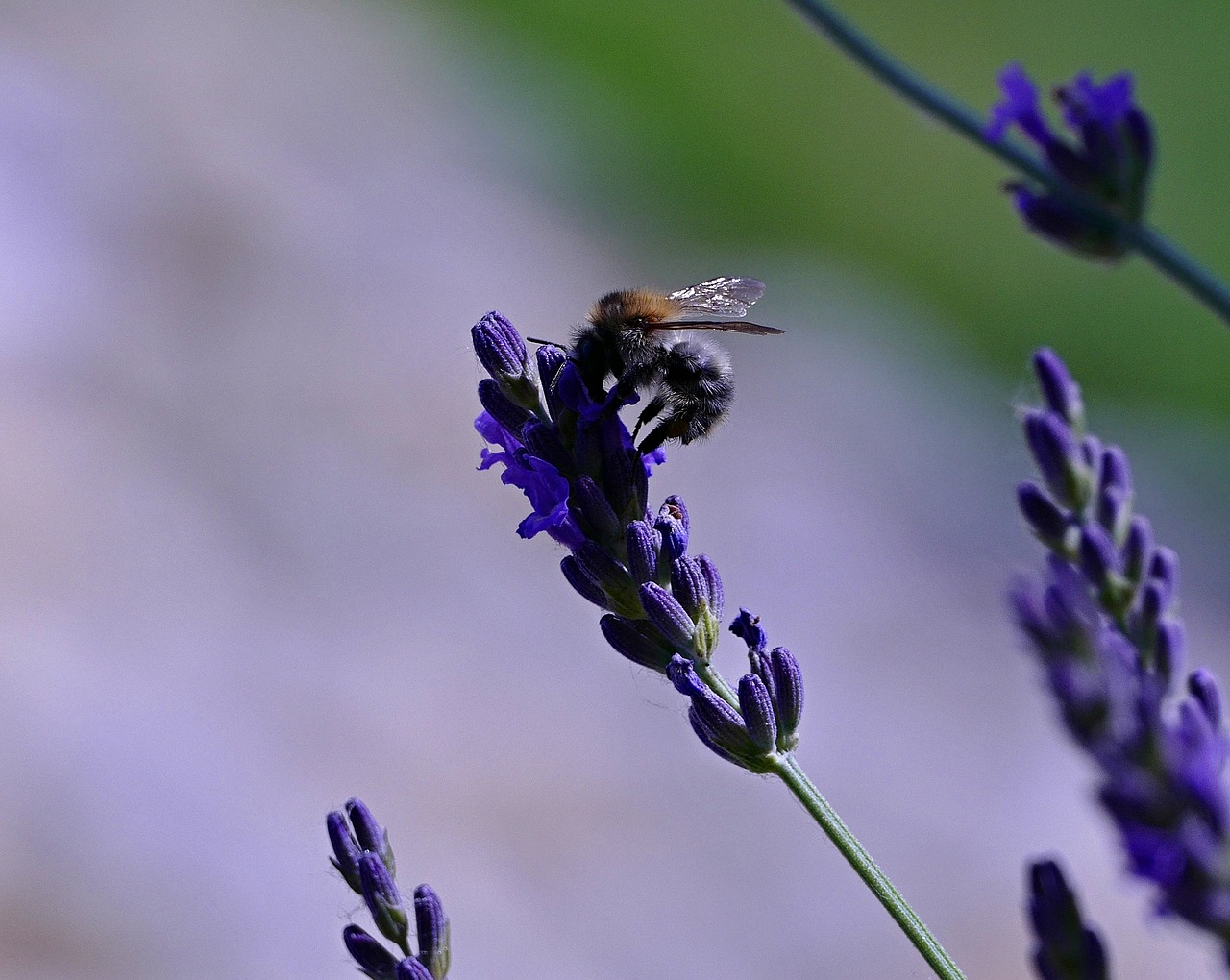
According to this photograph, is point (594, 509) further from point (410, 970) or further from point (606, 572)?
point (410, 970)

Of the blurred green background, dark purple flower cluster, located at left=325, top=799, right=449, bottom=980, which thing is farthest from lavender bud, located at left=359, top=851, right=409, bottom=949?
the blurred green background

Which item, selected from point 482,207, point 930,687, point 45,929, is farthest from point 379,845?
point 482,207

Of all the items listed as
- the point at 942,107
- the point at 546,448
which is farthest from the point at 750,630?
the point at 942,107

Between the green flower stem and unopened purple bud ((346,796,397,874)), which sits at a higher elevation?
unopened purple bud ((346,796,397,874))

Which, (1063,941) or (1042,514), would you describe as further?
(1042,514)

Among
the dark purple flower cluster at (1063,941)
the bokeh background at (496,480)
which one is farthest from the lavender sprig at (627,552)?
the bokeh background at (496,480)

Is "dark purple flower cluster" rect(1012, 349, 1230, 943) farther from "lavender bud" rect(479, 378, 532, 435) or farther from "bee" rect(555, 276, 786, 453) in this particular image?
"bee" rect(555, 276, 786, 453)

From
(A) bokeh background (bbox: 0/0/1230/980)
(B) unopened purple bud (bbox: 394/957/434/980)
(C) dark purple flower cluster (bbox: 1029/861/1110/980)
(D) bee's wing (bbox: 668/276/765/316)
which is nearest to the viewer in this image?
(C) dark purple flower cluster (bbox: 1029/861/1110/980)
